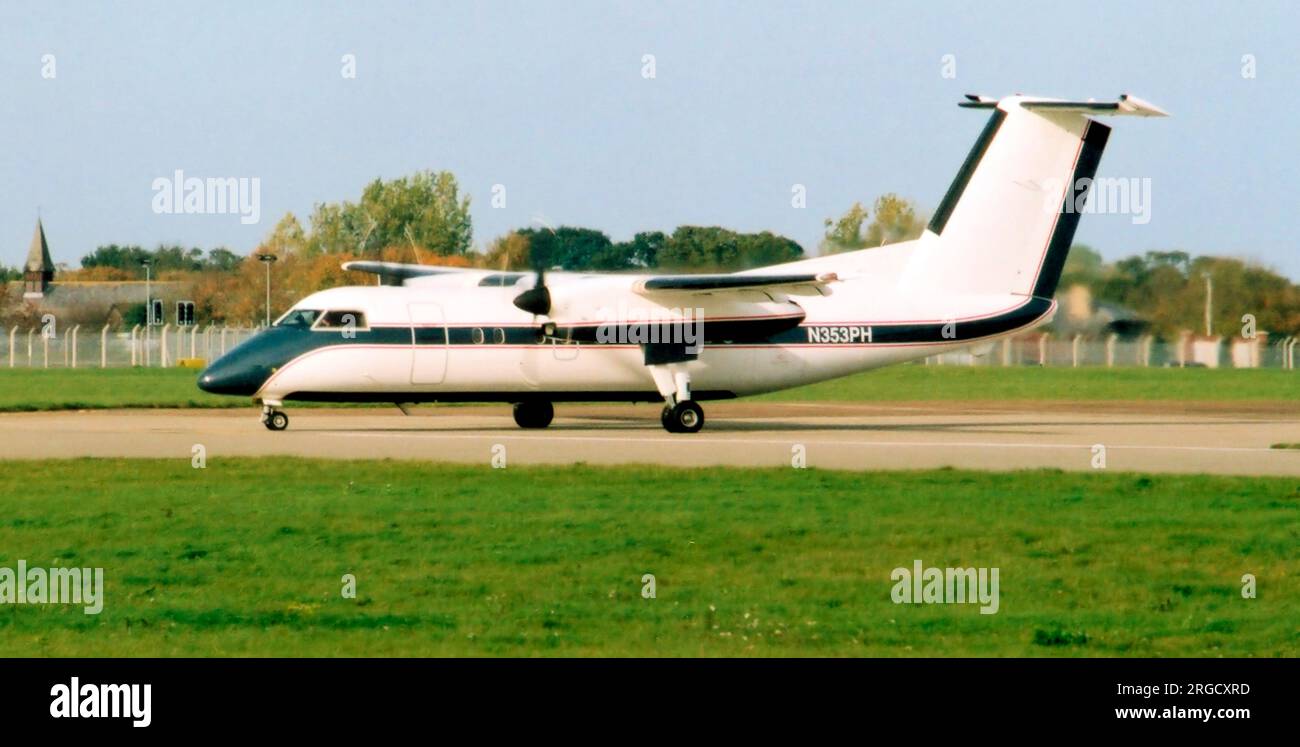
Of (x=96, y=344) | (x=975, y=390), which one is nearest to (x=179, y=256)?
(x=96, y=344)

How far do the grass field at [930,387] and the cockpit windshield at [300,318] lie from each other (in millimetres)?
10373

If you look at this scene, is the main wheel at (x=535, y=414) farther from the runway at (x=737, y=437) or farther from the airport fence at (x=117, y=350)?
the airport fence at (x=117, y=350)

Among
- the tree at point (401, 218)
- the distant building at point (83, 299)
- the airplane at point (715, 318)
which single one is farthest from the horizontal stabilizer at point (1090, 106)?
the distant building at point (83, 299)

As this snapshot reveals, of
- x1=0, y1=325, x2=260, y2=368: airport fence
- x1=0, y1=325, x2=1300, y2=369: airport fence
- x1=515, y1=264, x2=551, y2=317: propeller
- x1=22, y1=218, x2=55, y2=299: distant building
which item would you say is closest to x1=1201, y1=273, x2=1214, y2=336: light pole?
x1=0, y1=325, x2=1300, y2=369: airport fence

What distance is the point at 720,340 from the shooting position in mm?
28203

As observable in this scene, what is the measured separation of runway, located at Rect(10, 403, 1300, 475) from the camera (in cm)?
2245

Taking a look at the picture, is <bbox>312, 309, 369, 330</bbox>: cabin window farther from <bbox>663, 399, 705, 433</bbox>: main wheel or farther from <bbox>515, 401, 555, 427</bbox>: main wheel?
<bbox>663, 399, 705, 433</bbox>: main wheel

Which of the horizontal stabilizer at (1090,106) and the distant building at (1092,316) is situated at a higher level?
the horizontal stabilizer at (1090,106)

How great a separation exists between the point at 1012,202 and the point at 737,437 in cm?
704

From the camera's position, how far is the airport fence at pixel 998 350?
2157 inches

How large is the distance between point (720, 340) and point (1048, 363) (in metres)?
43.0

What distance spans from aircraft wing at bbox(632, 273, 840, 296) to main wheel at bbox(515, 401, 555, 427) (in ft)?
11.5

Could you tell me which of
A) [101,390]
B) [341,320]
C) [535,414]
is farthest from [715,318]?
[101,390]
